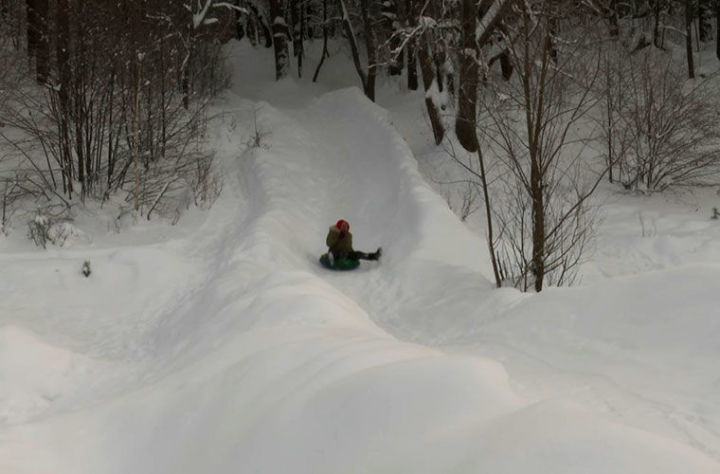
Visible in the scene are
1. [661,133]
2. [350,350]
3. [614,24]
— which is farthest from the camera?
[614,24]

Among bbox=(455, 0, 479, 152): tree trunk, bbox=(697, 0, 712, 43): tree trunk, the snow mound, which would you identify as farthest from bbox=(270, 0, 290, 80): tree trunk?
the snow mound

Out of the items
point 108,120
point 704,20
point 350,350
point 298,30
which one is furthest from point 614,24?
point 350,350

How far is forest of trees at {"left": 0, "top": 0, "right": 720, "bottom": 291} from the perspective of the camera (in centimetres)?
825

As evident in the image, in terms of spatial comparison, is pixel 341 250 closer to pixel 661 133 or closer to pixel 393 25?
pixel 661 133

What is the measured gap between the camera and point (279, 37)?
77.7ft

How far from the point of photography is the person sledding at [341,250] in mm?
9766

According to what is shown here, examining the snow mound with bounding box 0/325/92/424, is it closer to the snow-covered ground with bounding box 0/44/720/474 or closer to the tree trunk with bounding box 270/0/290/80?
the snow-covered ground with bounding box 0/44/720/474

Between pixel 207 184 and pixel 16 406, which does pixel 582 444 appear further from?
pixel 207 184

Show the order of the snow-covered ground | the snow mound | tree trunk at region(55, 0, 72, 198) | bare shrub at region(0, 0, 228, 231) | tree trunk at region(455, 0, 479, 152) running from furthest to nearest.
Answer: tree trunk at region(455, 0, 479, 152) < bare shrub at region(0, 0, 228, 231) < tree trunk at region(55, 0, 72, 198) < the snow mound < the snow-covered ground

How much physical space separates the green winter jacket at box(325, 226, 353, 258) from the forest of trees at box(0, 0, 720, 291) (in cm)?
227

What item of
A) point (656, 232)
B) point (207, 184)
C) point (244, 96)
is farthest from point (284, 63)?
point (656, 232)

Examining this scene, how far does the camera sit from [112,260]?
9156mm

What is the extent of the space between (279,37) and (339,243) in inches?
638

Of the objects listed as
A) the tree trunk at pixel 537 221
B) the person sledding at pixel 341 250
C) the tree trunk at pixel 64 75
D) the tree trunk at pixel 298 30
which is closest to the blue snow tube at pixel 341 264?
the person sledding at pixel 341 250
